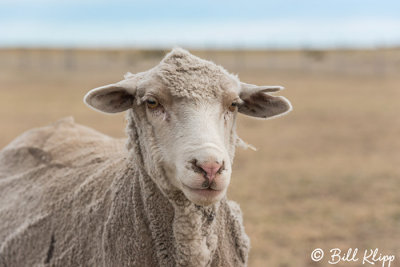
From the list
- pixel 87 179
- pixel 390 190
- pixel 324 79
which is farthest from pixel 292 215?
pixel 324 79

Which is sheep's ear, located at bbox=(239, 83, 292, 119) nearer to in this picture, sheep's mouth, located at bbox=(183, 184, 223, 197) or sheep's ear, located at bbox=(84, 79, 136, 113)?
sheep's ear, located at bbox=(84, 79, 136, 113)

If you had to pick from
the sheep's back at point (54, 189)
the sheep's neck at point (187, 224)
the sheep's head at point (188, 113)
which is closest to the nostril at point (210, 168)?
the sheep's head at point (188, 113)

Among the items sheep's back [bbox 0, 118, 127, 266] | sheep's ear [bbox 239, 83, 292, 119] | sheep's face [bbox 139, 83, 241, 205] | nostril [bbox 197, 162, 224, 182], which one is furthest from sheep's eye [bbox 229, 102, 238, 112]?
sheep's back [bbox 0, 118, 127, 266]

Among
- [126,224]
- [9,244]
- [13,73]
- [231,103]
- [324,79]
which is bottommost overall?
[13,73]

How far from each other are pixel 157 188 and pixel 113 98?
26.9 inches

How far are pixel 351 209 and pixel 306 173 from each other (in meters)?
2.59

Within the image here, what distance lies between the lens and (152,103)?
314 cm

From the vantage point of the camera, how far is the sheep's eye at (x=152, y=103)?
123 inches

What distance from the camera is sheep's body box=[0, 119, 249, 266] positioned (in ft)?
10.7

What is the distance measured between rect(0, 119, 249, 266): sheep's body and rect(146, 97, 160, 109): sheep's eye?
37 cm

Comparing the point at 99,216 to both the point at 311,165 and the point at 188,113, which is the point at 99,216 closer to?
the point at 188,113

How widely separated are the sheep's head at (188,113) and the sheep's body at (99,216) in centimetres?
29

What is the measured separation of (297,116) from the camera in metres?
20.2

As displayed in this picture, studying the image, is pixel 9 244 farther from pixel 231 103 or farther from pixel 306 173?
pixel 306 173
